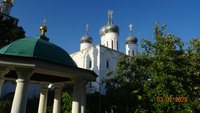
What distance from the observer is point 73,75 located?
9.24 metres

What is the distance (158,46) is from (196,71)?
291 centimetres

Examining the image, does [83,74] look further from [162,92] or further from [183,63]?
[183,63]

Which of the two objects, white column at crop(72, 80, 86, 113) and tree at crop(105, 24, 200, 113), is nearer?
white column at crop(72, 80, 86, 113)

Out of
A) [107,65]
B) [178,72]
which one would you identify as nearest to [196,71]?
[178,72]

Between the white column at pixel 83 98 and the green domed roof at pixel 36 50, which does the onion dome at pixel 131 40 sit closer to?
the green domed roof at pixel 36 50

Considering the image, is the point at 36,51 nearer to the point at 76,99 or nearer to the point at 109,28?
the point at 76,99

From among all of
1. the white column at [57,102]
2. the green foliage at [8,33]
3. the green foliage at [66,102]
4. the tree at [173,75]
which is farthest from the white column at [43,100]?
the green foliage at [8,33]

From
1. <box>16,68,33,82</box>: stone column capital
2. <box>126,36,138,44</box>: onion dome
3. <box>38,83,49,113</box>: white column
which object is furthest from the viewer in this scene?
<box>126,36,138,44</box>: onion dome

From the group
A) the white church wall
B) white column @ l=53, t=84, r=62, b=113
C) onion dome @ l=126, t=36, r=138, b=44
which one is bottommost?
white column @ l=53, t=84, r=62, b=113

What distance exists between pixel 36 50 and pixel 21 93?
176 cm

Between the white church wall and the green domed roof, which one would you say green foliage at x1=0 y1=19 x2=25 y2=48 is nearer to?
the green domed roof

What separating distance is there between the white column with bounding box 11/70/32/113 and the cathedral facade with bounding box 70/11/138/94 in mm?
25477

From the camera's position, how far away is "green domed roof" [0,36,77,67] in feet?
27.4
